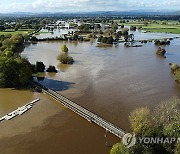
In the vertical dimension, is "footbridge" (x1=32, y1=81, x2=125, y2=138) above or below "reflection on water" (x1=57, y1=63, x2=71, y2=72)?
below

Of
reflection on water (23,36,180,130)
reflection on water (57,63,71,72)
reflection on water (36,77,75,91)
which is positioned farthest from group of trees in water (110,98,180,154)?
reflection on water (57,63,71,72)

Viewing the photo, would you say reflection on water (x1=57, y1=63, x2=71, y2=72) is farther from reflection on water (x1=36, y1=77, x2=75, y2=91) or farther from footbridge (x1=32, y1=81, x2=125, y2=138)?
footbridge (x1=32, y1=81, x2=125, y2=138)

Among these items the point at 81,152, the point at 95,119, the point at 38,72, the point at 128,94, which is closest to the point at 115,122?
the point at 95,119

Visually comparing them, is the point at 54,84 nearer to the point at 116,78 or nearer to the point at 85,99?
the point at 85,99

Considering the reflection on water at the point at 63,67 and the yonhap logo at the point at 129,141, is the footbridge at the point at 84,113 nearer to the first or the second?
the yonhap logo at the point at 129,141

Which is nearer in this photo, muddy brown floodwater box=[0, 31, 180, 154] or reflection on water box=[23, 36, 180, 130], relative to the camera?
muddy brown floodwater box=[0, 31, 180, 154]

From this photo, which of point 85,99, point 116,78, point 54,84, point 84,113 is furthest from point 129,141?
point 116,78

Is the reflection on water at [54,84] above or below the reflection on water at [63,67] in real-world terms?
below

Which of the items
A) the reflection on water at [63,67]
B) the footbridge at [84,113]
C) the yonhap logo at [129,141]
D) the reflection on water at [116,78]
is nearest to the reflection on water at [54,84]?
the reflection on water at [116,78]

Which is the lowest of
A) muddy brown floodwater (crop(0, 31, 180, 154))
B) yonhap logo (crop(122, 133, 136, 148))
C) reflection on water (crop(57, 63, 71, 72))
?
muddy brown floodwater (crop(0, 31, 180, 154))
